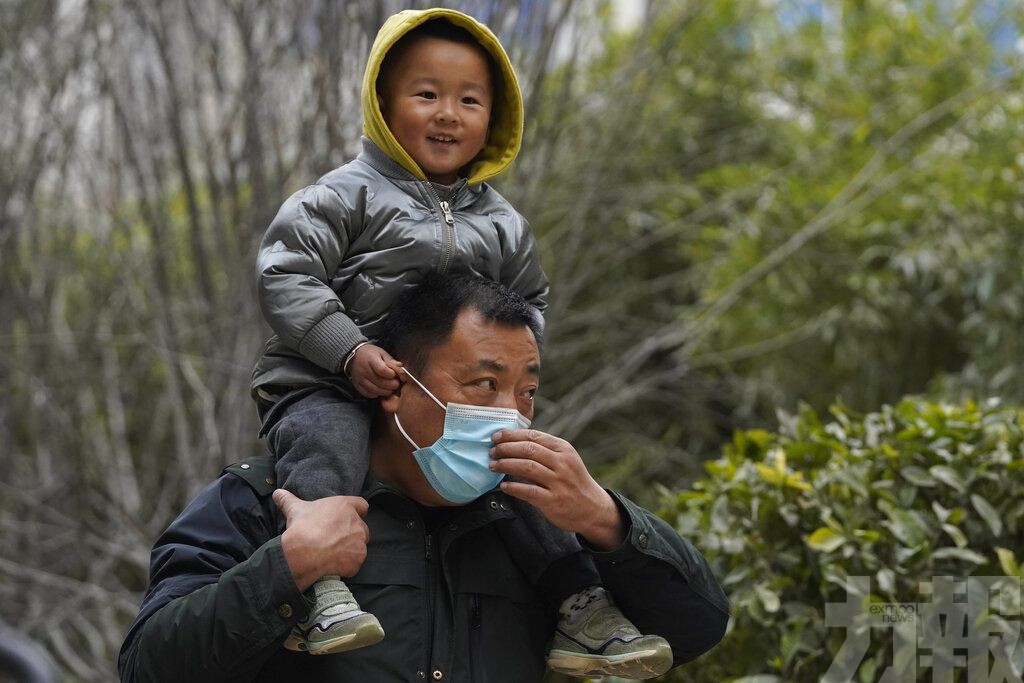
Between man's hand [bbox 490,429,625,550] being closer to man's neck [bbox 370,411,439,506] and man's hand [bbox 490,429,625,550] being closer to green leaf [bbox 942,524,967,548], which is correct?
man's neck [bbox 370,411,439,506]

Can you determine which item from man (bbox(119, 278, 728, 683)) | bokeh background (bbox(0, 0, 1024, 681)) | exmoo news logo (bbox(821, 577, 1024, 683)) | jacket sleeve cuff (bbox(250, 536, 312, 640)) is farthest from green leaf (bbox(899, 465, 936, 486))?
jacket sleeve cuff (bbox(250, 536, 312, 640))

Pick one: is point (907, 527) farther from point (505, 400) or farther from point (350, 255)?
point (350, 255)

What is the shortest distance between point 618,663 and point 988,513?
140 centimetres

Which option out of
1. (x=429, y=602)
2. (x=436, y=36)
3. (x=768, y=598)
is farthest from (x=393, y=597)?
(x=768, y=598)

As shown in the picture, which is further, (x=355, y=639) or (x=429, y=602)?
(x=429, y=602)

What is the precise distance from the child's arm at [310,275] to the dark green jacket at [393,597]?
0.25 metres

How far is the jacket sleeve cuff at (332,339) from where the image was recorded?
2197 millimetres

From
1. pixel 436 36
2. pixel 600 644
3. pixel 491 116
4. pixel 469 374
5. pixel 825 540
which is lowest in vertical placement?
pixel 825 540

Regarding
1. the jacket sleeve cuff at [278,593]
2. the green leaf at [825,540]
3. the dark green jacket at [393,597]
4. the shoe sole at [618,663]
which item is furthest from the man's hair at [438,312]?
the green leaf at [825,540]

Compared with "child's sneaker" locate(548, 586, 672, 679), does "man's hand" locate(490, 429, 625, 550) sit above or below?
above

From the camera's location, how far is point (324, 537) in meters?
1.97

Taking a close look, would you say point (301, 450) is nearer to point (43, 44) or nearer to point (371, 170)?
point (371, 170)

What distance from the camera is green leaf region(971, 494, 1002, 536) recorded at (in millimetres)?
3162

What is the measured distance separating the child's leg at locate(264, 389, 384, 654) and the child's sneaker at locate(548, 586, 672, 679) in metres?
0.40
